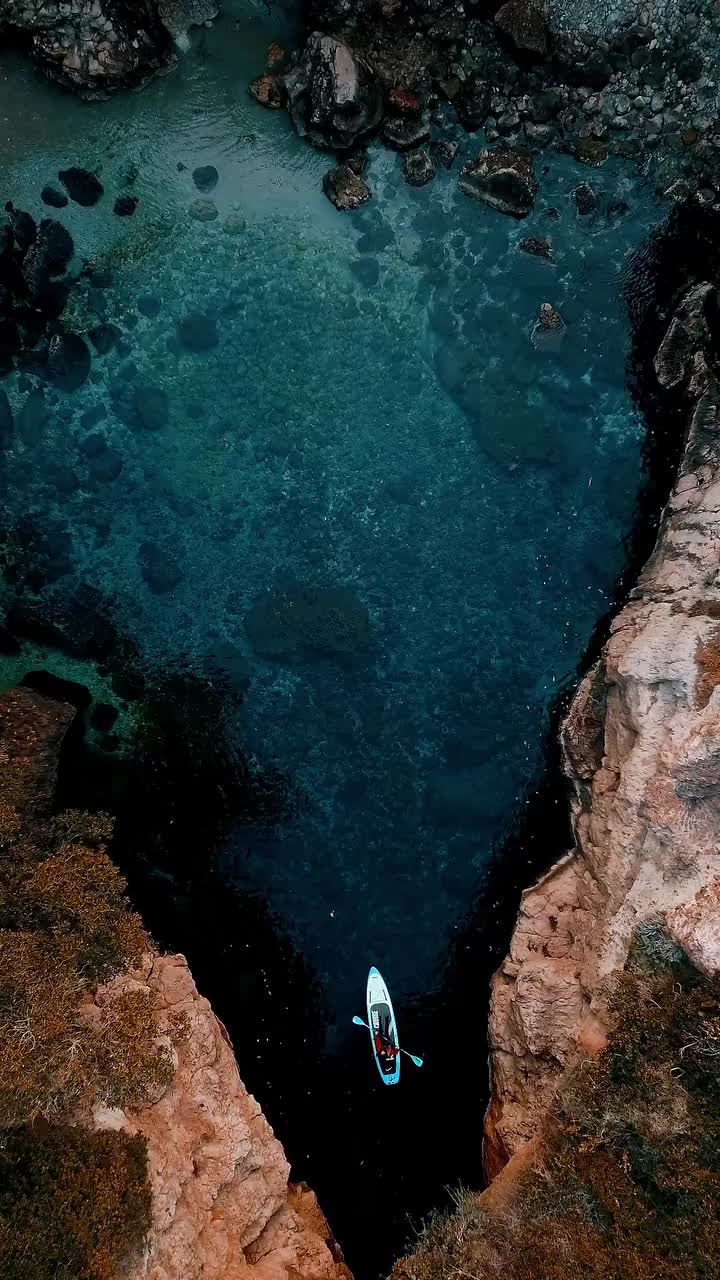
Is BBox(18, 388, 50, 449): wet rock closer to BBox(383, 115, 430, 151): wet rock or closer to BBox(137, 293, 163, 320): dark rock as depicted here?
BBox(137, 293, 163, 320): dark rock

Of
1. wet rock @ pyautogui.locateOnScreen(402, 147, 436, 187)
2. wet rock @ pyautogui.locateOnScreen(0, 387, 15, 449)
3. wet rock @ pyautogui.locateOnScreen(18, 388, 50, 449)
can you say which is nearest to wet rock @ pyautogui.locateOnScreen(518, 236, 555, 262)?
wet rock @ pyautogui.locateOnScreen(402, 147, 436, 187)

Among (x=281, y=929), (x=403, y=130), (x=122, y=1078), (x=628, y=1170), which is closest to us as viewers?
(x=628, y=1170)

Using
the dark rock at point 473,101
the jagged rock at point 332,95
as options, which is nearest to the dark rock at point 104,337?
the jagged rock at point 332,95

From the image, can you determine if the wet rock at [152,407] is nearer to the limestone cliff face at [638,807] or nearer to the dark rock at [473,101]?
the dark rock at [473,101]

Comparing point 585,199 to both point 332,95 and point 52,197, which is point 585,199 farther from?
point 52,197

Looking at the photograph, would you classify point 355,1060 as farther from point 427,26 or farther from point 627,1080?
point 427,26

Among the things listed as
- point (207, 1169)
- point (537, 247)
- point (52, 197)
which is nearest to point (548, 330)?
point (537, 247)
